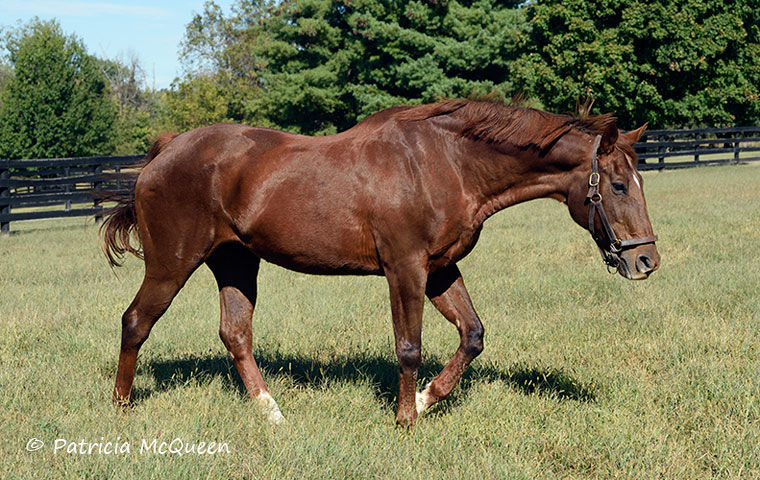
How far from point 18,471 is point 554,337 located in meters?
4.24

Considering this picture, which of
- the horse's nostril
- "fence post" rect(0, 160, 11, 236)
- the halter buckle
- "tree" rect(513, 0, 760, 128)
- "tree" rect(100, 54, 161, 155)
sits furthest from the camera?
"tree" rect(100, 54, 161, 155)

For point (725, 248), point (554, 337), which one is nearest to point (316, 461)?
point (554, 337)

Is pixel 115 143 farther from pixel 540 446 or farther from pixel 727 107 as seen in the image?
pixel 540 446

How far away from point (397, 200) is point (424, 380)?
1674 millimetres

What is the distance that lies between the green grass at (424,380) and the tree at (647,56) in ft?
81.4

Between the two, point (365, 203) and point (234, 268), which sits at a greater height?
point (365, 203)

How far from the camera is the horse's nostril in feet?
12.9

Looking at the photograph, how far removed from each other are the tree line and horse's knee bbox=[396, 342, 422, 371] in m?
25.5

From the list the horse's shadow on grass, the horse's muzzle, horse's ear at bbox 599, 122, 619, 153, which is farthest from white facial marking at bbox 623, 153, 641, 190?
the horse's shadow on grass

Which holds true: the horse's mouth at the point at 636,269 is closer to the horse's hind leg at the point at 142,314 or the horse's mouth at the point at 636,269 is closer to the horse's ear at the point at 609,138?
the horse's ear at the point at 609,138

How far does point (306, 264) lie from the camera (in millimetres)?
4535

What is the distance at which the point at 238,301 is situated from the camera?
5141mm

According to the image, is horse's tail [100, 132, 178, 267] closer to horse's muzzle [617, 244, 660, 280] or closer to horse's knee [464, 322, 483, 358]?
horse's knee [464, 322, 483, 358]

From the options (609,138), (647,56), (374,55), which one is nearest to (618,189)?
(609,138)
